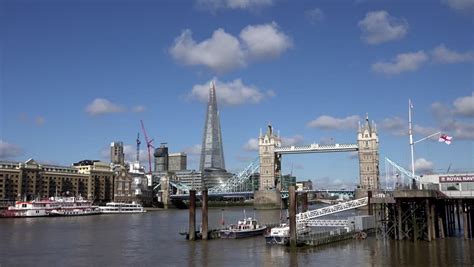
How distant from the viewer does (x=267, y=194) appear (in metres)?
164

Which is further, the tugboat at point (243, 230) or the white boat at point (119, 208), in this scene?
the white boat at point (119, 208)

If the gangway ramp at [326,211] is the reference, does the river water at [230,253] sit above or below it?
below

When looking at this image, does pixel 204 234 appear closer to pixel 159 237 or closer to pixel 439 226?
pixel 159 237

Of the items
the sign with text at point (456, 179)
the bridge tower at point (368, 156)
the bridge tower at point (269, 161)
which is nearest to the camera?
the sign with text at point (456, 179)

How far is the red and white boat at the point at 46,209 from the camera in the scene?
12006 cm

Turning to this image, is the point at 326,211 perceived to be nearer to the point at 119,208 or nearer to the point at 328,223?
the point at 328,223

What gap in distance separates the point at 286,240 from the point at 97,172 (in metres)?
155

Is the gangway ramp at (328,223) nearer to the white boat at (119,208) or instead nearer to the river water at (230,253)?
the river water at (230,253)

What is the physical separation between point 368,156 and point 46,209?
95.1 meters

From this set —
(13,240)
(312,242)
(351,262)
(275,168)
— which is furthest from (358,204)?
(275,168)

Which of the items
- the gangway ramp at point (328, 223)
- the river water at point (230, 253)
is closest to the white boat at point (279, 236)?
the river water at point (230, 253)

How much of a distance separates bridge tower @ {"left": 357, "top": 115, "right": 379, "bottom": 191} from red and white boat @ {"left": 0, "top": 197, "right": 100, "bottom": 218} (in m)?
81.2

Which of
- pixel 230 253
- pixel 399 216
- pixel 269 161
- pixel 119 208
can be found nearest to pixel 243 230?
pixel 230 253

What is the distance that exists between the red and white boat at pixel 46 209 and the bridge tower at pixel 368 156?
266 ft
